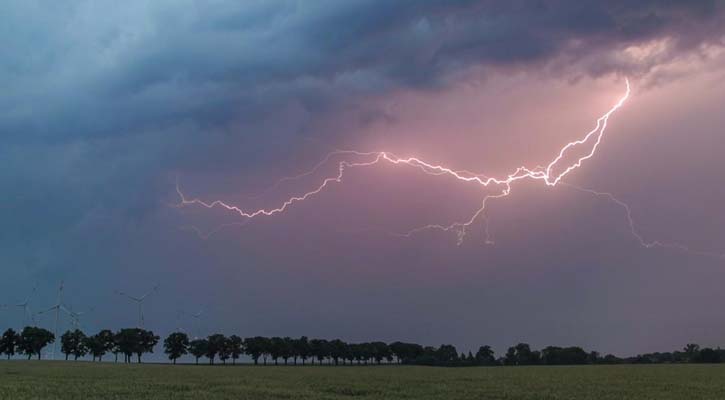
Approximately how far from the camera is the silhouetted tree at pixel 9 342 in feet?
531

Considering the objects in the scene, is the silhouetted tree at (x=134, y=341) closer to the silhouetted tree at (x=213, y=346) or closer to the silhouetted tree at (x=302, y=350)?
the silhouetted tree at (x=213, y=346)

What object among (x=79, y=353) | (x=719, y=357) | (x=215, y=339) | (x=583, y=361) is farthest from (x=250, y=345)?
(x=719, y=357)

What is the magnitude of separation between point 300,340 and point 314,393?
15873 cm

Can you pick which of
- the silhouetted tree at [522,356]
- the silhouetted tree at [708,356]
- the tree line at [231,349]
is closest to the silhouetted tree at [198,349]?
the tree line at [231,349]

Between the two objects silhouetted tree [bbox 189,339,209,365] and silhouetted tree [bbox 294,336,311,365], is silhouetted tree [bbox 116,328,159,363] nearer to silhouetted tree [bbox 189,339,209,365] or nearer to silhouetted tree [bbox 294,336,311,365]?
silhouetted tree [bbox 189,339,209,365]

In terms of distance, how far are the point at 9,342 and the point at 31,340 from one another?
240 inches

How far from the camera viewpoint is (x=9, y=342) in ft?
531

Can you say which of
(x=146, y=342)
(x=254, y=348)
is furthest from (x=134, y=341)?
(x=254, y=348)

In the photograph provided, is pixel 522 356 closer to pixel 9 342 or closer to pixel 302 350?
pixel 302 350

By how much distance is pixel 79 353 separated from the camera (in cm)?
17925

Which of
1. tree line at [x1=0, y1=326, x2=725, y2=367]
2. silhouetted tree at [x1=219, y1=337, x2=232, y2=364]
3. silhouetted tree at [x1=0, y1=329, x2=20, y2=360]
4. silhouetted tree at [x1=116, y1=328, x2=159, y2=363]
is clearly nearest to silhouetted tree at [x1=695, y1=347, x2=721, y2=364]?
tree line at [x1=0, y1=326, x2=725, y2=367]

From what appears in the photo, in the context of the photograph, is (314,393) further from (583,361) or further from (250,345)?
(250,345)

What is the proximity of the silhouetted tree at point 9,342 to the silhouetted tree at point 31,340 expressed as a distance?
1.54 meters

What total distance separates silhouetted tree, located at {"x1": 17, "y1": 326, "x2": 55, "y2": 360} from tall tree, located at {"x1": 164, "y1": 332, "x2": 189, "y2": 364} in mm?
33957
